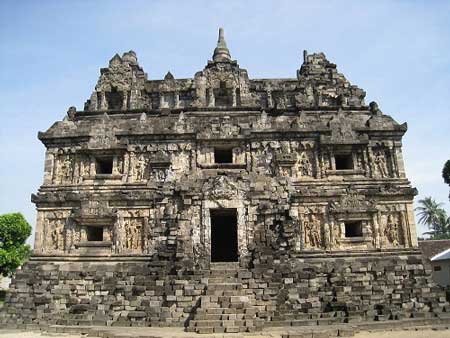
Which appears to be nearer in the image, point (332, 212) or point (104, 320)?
point (104, 320)

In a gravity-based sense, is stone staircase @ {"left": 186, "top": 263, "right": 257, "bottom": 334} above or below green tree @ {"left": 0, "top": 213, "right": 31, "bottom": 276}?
below

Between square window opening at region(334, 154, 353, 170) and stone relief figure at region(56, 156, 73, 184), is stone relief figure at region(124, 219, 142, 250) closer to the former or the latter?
stone relief figure at region(56, 156, 73, 184)

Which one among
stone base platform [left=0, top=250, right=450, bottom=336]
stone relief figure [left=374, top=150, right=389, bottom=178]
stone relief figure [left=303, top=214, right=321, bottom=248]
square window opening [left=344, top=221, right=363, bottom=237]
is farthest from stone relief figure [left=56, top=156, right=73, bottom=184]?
stone relief figure [left=374, top=150, right=389, bottom=178]

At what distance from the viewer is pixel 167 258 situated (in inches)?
559

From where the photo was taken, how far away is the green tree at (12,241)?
27.1m

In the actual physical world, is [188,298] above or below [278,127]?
below

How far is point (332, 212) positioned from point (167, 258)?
6721 mm

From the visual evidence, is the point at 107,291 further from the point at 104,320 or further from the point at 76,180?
the point at 76,180

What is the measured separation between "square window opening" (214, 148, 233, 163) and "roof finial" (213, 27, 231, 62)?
5.00m

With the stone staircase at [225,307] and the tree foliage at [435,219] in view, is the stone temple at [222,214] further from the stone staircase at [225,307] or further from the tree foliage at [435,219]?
the tree foliage at [435,219]

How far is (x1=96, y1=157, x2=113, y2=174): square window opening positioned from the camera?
54.0 ft

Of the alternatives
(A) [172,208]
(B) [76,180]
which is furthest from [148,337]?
(B) [76,180]

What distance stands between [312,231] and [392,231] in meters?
3.21

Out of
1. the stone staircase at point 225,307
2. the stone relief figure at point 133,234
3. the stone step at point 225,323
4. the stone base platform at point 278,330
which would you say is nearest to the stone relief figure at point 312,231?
the stone staircase at point 225,307
